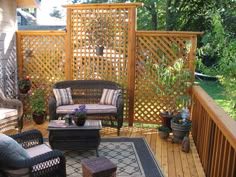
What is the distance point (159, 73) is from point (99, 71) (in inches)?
46.9

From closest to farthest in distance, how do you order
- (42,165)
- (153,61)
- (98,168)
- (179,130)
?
1. (42,165)
2. (98,168)
3. (179,130)
4. (153,61)

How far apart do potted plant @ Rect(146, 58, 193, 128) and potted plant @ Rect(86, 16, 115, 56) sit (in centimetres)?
88

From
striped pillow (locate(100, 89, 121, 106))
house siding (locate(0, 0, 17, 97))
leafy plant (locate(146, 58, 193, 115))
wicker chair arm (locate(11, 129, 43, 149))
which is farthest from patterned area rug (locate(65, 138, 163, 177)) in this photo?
house siding (locate(0, 0, 17, 97))

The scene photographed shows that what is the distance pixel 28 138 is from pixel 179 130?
92.2 inches

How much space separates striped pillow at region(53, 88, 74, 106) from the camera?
15.4ft

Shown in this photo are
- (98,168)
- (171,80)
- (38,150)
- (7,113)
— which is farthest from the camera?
(171,80)

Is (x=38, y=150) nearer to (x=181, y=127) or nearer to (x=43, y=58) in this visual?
(x=181, y=127)

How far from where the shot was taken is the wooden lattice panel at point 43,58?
5.35 m

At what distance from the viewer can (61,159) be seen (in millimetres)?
2557

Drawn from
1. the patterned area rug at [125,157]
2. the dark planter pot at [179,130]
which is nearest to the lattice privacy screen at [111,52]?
the dark planter pot at [179,130]

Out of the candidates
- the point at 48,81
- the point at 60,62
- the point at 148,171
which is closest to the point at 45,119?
the point at 48,81

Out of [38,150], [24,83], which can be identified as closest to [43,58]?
[24,83]

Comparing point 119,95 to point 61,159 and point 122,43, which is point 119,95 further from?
point 61,159

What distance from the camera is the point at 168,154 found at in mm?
3873
